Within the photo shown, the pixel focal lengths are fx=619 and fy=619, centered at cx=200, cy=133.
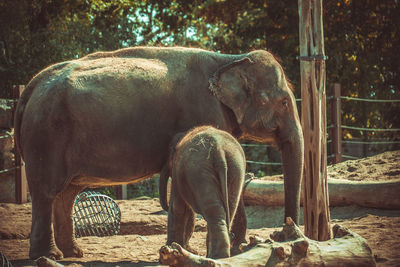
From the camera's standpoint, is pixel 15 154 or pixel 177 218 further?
pixel 15 154

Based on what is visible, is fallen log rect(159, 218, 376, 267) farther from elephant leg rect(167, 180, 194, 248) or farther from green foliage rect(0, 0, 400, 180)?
green foliage rect(0, 0, 400, 180)

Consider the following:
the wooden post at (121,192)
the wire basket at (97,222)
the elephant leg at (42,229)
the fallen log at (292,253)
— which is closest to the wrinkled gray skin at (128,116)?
the elephant leg at (42,229)

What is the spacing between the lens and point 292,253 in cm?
435

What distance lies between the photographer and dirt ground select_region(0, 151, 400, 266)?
18.5 feet

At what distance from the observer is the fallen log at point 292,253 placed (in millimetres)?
3693

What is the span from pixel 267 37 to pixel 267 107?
9.80 metres

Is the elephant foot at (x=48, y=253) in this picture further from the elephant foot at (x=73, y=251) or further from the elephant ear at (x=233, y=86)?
the elephant ear at (x=233, y=86)

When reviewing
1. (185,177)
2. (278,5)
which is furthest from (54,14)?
(185,177)

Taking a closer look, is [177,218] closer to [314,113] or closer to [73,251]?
[73,251]

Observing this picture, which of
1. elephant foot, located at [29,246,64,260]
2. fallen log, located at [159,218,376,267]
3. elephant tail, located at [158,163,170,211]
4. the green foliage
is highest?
the green foliage

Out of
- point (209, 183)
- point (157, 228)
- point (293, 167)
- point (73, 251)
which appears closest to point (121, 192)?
point (157, 228)

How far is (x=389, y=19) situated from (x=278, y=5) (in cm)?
276

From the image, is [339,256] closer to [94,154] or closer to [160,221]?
[94,154]

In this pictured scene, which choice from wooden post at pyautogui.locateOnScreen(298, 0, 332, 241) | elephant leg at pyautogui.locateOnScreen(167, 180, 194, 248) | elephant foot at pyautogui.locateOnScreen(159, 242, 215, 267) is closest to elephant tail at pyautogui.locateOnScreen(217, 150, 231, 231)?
elephant leg at pyautogui.locateOnScreen(167, 180, 194, 248)
